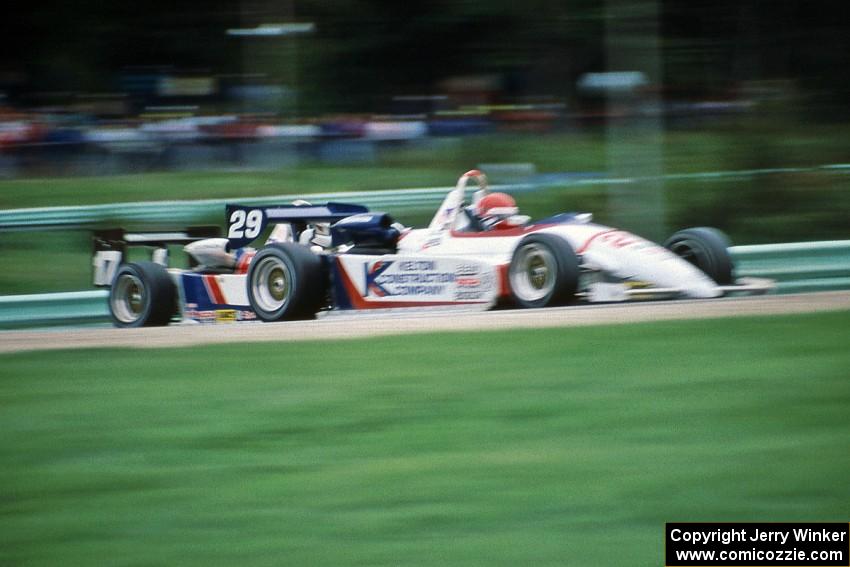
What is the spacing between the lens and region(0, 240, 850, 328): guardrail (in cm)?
1043

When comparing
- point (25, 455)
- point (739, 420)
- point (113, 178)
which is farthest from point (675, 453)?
point (113, 178)

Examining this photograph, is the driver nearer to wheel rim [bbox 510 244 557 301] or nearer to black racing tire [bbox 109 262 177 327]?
wheel rim [bbox 510 244 557 301]

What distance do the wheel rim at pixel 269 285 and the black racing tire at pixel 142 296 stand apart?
3.20 ft

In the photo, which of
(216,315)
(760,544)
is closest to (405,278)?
(216,315)

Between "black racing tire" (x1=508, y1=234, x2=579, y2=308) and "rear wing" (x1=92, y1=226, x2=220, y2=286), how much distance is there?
321cm

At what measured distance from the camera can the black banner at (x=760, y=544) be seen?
3926mm

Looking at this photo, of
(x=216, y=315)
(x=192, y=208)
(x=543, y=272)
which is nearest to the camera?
(x=543, y=272)

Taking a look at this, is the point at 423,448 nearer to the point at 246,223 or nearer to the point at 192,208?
the point at 246,223

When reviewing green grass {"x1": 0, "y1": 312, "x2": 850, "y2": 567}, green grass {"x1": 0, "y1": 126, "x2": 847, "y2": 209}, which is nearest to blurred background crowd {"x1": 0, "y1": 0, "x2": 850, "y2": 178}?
green grass {"x1": 0, "y1": 126, "x2": 847, "y2": 209}

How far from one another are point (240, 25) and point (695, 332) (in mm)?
25518

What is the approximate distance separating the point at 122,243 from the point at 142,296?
2.13 ft

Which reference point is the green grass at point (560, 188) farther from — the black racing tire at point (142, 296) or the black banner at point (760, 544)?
the black banner at point (760, 544)

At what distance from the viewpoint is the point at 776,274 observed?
10617 millimetres

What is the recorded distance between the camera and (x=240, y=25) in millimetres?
31266
